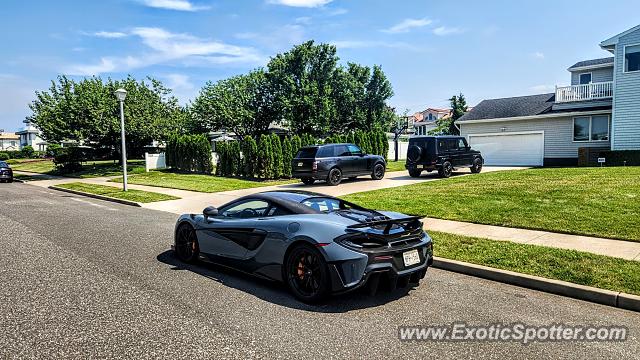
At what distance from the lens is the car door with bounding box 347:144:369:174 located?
1927 centimetres

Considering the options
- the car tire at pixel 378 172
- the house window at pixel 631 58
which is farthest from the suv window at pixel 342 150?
the house window at pixel 631 58

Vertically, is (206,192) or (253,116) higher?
(253,116)

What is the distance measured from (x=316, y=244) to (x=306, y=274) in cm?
45

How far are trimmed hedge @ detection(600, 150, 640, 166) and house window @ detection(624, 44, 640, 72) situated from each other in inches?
176

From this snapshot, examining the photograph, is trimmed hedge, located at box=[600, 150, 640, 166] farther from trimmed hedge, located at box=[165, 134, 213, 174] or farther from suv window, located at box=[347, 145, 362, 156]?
trimmed hedge, located at box=[165, 134, 213, 174]

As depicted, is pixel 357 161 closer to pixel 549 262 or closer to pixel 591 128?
pixel 549 262

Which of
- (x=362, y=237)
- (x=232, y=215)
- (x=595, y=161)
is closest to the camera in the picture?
(x=362, y=237)

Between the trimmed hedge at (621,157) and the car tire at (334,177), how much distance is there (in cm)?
1401

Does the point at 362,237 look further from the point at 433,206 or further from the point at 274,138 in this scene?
the point at 274,138

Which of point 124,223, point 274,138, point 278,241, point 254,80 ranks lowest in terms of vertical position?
point 124,223

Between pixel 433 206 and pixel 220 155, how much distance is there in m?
16.4

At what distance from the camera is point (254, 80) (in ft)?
122

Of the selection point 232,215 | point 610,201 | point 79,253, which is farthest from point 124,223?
point 610,201

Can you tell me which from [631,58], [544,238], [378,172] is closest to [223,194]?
[378,172]
